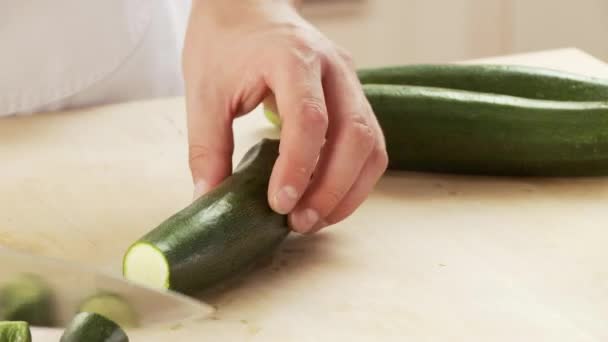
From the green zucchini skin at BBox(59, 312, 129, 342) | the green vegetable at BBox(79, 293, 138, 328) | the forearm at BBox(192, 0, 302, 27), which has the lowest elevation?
the green vegetable at BBox(79, 293, 138, 328)

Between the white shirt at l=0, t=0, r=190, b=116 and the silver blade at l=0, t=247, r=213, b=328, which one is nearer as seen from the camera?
the silver blade at l=0, t=247, r=213, b=328

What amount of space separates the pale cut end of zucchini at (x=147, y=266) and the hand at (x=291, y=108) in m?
0.18

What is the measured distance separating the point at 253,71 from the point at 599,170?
627 millimetres

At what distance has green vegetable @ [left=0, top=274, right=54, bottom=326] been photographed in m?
1.23

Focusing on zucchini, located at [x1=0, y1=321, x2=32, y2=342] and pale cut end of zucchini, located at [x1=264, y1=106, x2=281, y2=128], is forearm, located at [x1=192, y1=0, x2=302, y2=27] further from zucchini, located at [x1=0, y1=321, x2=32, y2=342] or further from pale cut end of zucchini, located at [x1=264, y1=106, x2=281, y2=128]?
zucchini, located at [x1=0, y1=321, x2=32, y2=342]

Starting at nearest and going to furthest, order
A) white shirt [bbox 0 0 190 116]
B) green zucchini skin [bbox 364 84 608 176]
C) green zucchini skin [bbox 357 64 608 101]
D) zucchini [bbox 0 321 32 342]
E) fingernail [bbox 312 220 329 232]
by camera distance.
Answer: zucchini [bbox 0 321 32 342] < fingernail [bbox 312 220 329 232] < green zucchini skin [bbox 364 84 608 176] < green zucchini skin [bbox 357 64 608 101] < white shirt [bbox 0 0 190 116]

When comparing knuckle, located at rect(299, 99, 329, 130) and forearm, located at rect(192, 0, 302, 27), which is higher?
forearm, located at rect(192, 0, 302, 27)

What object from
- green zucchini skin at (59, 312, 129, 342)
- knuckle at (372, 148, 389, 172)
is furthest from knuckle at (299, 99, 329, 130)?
green zucchini skin at (59, 312, 129, 342)

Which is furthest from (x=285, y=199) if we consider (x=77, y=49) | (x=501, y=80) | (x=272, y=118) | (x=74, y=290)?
(x=77, y=49)

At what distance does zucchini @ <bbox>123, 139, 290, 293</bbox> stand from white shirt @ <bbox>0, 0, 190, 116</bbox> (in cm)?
67

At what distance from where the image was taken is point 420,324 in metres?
1.25

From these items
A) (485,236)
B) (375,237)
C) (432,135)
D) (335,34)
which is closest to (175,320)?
(375,237)

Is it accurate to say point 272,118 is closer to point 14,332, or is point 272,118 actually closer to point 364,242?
point 364,242

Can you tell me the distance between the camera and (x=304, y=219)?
1396mm
